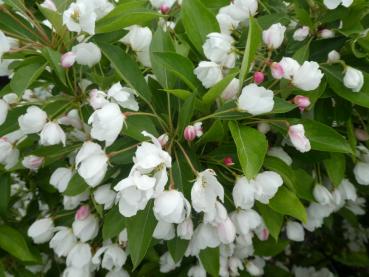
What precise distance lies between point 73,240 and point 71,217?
13 cm

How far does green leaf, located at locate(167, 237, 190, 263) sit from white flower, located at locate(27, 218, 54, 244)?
0.47 metres

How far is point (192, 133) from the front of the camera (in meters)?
1.21

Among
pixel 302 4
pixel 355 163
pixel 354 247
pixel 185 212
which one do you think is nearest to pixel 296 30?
pixel 302 4

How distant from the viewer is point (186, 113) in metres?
1.22

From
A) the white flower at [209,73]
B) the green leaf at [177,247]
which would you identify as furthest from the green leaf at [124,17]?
the green leaf at [177,247]

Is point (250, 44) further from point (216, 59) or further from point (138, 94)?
point (138, 94)

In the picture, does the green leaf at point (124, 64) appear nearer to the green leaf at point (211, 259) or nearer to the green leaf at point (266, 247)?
the green leaf at point (211, 259)

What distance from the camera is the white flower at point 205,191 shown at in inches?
43.9

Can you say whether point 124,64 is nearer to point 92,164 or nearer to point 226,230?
point 92,164

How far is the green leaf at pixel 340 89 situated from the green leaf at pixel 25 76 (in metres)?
0.86

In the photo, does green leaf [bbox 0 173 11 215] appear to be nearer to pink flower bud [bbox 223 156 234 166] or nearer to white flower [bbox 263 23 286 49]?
pink flower bud [bbox 223 156 234 166]

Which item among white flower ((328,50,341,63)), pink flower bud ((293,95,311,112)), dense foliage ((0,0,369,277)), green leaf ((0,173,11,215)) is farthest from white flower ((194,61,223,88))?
green leaf ((0,173,11,215))

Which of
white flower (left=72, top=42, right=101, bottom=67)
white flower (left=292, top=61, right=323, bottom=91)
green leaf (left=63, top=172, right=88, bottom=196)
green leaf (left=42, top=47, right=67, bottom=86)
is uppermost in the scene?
green leaf (left=42, top=47, right=67, bottom=86)

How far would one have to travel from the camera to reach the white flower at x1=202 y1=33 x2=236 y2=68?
131 cm
